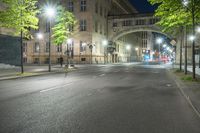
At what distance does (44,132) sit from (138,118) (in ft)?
8.74

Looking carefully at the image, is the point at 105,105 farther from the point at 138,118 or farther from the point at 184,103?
the point at 184,103

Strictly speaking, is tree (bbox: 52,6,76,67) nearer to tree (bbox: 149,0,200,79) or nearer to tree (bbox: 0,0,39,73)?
tree (bbox: 0,0,39,73)

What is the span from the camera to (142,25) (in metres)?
66.4

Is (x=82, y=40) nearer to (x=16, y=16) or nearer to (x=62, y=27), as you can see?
(x=62, y=27)

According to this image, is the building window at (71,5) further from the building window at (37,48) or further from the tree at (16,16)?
the tree at (16,16)

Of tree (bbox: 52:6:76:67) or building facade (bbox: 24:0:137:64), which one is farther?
building facade (bbox: 24:0:137:64)

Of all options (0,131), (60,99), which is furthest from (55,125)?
(60,99)

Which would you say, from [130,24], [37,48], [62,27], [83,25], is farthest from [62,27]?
[130,24]

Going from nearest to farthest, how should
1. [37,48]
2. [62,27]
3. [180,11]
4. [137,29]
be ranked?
[180,11]
[62,27]
[37,48]
[137,29]

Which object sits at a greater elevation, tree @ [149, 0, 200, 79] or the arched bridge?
the arched bridge

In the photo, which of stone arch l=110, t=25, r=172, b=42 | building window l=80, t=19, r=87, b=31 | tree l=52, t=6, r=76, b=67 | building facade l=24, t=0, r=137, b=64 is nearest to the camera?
tree l=52, t=6, r=76, b=67

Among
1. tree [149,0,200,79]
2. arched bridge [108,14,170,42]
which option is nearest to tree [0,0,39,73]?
tree [149,0,200,79]

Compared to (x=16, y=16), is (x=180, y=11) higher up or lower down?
lower down

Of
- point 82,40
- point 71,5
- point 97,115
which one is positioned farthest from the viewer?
point 71,5
